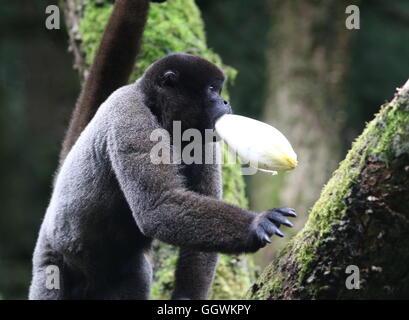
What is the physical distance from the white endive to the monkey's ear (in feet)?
2.51

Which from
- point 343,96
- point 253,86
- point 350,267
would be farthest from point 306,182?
point 350,267

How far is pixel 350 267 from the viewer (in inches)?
138

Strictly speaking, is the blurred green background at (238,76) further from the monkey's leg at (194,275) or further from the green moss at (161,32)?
the monkey's leg at (194,275)

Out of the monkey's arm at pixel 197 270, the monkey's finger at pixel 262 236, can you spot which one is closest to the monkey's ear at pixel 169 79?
the monkey's arm at pixel 197 270

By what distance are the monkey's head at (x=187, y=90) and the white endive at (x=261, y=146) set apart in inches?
23.7

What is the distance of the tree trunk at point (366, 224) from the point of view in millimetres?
3320

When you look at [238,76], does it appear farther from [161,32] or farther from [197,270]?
[197,270]

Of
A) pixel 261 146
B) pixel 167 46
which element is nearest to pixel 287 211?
pixel 261 146

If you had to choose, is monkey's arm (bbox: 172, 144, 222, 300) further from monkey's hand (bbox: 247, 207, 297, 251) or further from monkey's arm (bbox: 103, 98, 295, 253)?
monkey's hand (bbox: 247, 207, 297, 251)

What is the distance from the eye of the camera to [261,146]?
158 inches

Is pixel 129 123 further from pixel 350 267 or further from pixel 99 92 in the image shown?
pixel 350 267

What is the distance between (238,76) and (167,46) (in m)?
4.36

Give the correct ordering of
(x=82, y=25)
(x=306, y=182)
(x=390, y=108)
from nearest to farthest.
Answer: (x=390, y=108) < (x=82, y=25) < (x=306, y=182)
